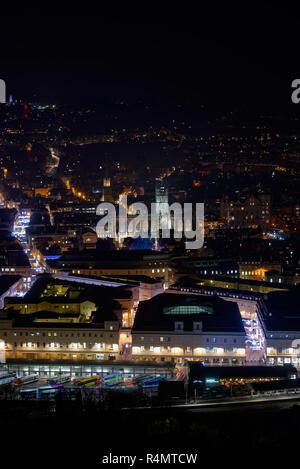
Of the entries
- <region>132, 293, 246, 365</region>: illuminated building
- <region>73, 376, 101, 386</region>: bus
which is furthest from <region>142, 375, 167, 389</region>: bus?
<region>132, 293, 246, 365</region>: illuminated building

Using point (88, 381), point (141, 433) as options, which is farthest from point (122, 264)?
point (141, 433)

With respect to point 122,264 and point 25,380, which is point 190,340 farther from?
point 122,264

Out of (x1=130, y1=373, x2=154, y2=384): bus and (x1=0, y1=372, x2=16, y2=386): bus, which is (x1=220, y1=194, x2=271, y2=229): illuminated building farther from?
(x1=0, y1=372, x2=16, y2=386): bus

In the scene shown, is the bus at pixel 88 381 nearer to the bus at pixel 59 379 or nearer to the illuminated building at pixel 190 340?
the bus at pixel 59 379

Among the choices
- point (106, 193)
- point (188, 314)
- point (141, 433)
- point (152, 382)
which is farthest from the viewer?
point (106, 193)

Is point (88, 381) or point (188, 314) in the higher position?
point (188, 314)

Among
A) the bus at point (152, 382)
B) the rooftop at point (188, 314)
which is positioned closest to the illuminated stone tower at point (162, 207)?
the rooftop at point (188, 314)
